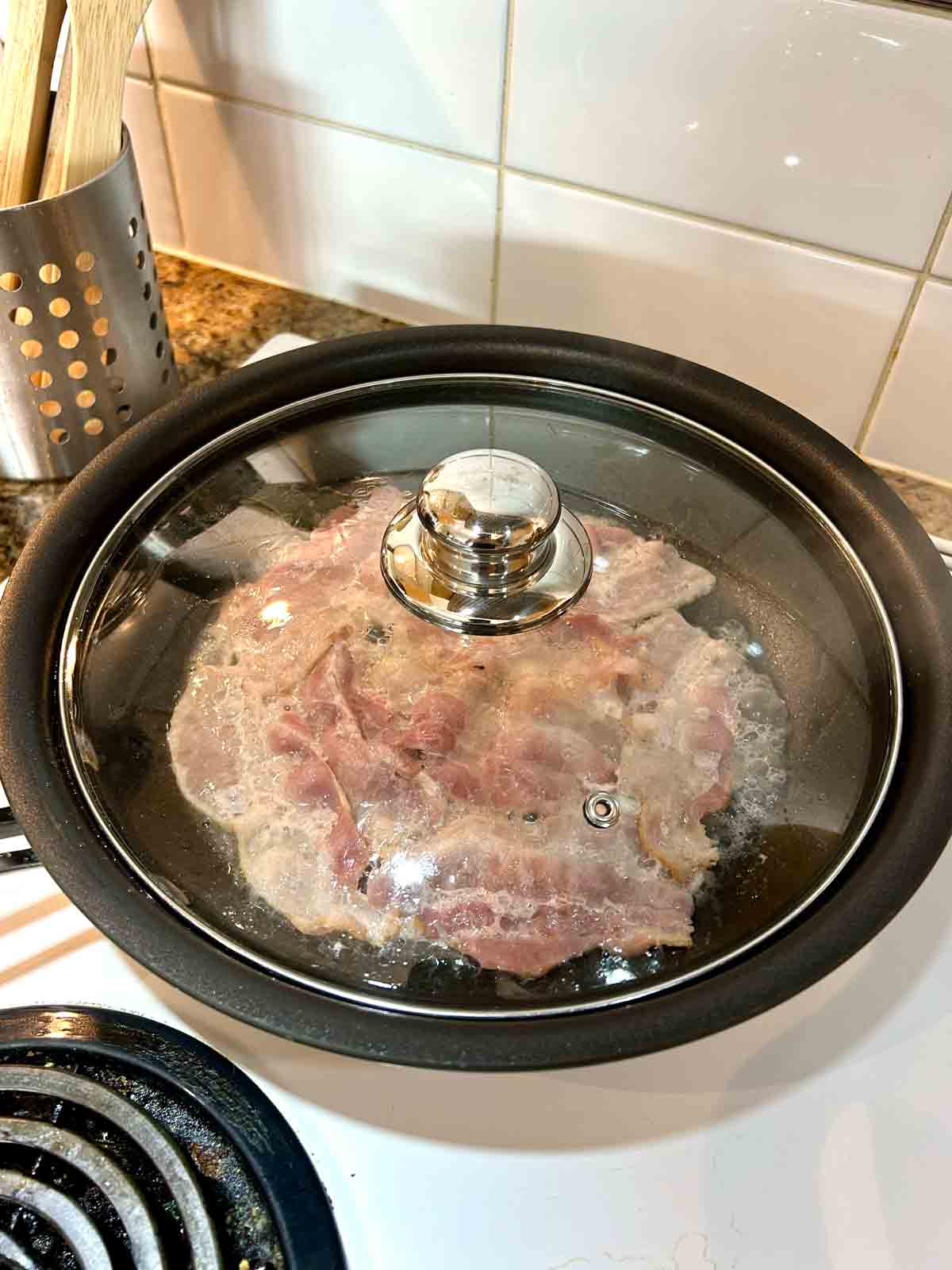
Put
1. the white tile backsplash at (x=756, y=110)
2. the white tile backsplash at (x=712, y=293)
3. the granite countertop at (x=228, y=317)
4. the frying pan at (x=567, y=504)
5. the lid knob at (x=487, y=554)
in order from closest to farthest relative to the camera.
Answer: the frying pan at (x=567, y=504)
the lid knob at (x=487, y=554)
the white tile backsplash at (x=756, y=110)
the white tile backsplash at (x=712, y=293)
the granite countertop at (x=228, y=317)

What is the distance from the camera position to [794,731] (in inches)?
25.6

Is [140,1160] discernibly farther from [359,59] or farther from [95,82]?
[359,59]

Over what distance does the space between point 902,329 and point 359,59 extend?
514 mm

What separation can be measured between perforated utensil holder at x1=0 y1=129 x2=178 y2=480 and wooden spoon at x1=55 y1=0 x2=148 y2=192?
21 mm

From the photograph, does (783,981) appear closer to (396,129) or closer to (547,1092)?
(547,1092)

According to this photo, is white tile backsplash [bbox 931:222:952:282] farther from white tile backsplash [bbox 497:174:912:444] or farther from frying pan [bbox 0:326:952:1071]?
frying pan [bbox 0:326:952:1071]

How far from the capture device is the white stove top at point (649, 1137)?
1.88ft

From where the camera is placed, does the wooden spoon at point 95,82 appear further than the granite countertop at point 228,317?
No

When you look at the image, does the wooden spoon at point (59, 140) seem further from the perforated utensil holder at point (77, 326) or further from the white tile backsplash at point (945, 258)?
the white tile backsplash at point (945, 258)

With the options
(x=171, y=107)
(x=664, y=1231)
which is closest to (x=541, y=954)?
(x=664, y=1231)

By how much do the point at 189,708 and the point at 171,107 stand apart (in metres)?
0.70

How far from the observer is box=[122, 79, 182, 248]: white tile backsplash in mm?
1066

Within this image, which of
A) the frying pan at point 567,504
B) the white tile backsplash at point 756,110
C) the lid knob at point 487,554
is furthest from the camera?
the white tile backsplash at point 756,110

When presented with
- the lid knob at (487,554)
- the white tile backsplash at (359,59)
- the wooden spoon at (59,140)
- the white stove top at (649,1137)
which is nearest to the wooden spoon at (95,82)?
the wooden spoon at (59,140)
